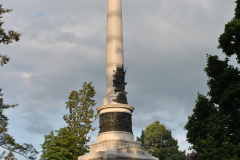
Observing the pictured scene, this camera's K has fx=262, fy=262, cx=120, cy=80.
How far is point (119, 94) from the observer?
20.7m

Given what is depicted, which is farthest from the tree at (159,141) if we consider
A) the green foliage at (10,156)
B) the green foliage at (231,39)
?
the green foliage at (10,156)

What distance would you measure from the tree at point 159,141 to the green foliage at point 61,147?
69.6 feet

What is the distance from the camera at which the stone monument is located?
59.0ft

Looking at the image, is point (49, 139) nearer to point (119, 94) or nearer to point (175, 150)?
point (119, 94)

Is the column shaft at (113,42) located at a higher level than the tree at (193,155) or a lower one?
higher

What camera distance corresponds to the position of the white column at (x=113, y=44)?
2128cm

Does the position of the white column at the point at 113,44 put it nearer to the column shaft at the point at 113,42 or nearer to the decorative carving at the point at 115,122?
the column shaft at the point at 113,42

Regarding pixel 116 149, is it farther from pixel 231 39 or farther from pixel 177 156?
pixel 177 156

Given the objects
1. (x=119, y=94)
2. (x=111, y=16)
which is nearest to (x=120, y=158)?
(x=119, y=94)

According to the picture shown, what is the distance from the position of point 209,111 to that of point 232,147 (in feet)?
10.8

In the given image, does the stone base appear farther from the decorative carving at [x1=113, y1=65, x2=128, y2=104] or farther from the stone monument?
the decorative carving at [x1=113, y1=65, x2=128, y2=104]

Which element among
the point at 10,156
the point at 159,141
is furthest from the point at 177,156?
the point at 10,156

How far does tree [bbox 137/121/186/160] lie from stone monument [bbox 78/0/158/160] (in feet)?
85.8

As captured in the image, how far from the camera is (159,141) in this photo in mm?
48875
